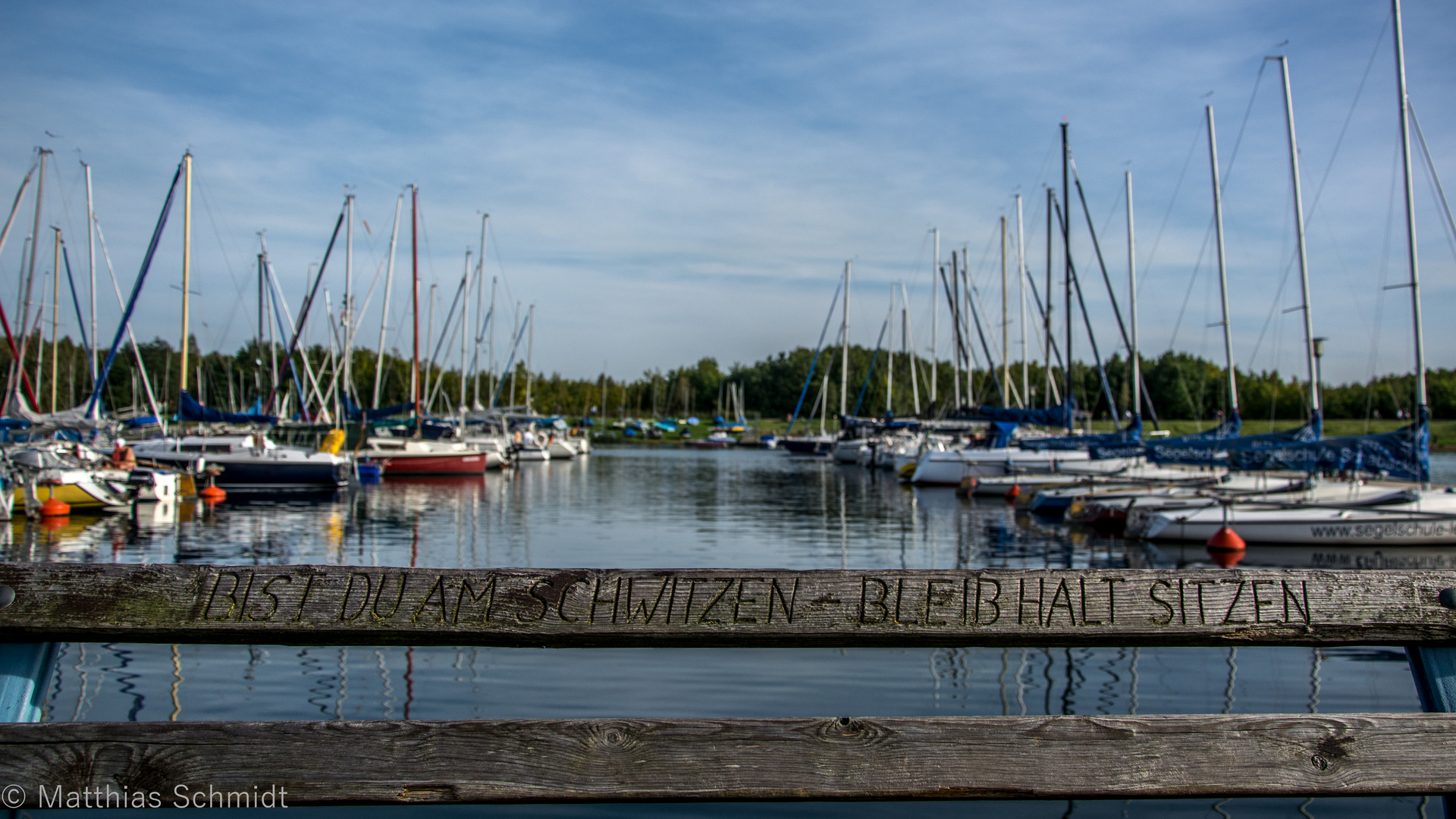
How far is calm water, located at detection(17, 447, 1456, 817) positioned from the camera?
10273 mm

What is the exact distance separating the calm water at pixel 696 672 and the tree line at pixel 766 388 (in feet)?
128

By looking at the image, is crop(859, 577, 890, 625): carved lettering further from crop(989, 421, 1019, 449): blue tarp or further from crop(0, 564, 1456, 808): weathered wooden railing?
crop(989, 421, 1019, 449): blue tarp

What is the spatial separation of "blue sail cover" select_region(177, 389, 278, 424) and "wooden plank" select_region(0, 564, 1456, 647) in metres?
47.2

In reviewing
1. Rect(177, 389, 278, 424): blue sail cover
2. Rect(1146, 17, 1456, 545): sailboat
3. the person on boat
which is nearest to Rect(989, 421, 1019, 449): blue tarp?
Rect(1146, 17, 1456, 545): sailboat

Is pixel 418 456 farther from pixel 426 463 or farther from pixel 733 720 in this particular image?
pixel 733 720

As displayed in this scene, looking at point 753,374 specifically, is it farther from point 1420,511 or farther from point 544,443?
point 1420,511

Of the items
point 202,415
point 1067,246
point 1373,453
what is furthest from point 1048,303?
point 202,415

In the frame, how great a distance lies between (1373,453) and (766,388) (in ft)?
536

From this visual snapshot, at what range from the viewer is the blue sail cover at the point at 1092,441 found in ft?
142

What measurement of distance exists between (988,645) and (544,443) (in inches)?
3147

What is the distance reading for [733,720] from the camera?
10.1 ft

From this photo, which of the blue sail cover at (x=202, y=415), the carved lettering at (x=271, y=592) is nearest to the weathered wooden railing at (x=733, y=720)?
the carved lettering at (x=271, y=592)

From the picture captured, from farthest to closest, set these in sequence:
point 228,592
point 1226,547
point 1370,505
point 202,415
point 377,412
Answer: point 377,412
point 202,415
point 1370,505
point 1226,547
point 228,592

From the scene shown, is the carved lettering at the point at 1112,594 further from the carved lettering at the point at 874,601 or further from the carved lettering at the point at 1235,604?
the carved lettering at the point at 874,601
